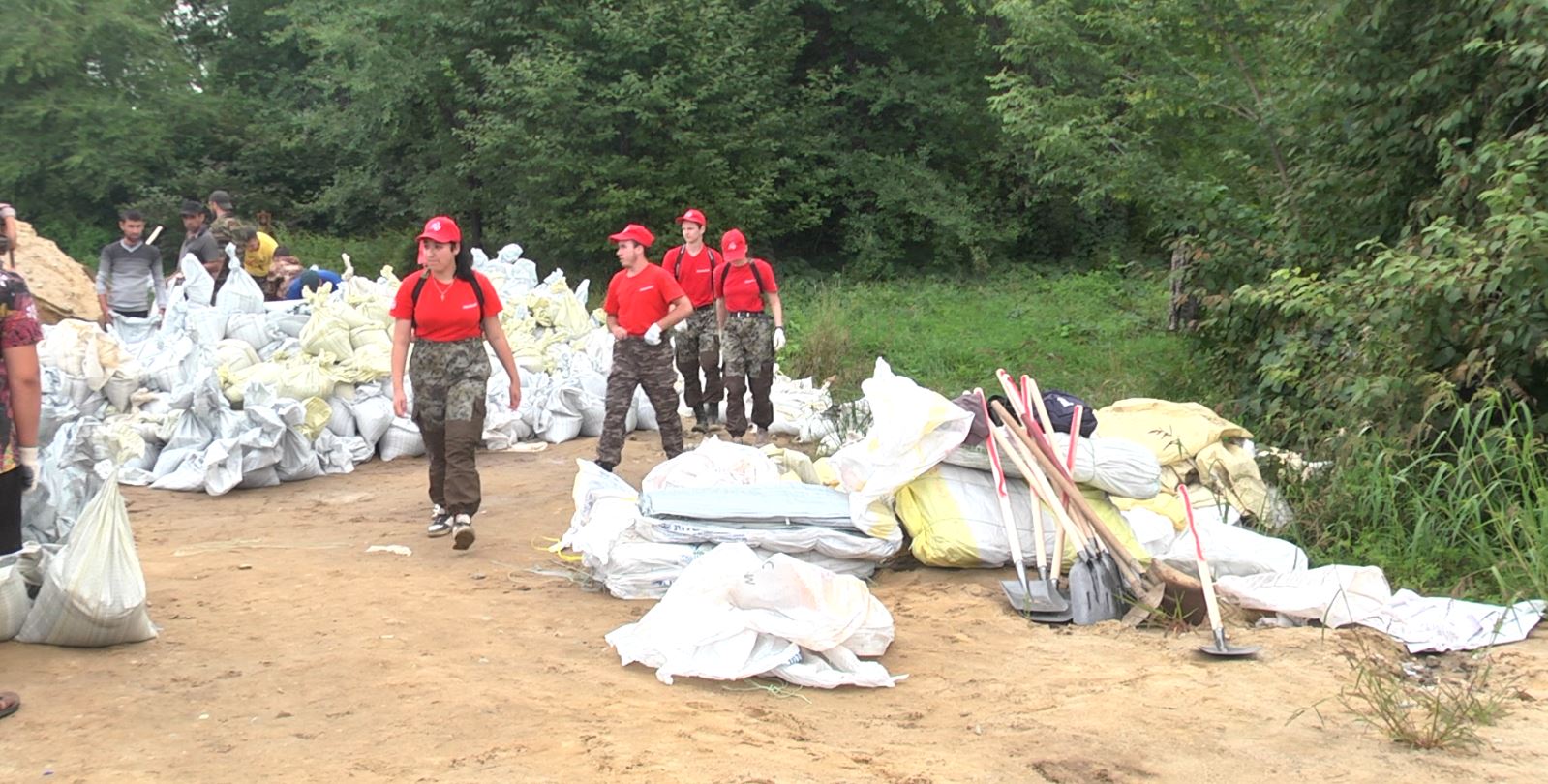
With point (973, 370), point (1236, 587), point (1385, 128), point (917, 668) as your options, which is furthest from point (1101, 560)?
point (973, 370)

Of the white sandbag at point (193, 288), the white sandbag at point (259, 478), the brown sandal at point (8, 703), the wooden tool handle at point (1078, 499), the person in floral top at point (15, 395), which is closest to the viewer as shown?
the brown sandal at point (8, 703)

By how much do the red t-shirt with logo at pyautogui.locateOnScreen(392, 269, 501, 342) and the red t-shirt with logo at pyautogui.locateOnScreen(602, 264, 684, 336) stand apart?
5.09ft

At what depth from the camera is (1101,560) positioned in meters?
5.53

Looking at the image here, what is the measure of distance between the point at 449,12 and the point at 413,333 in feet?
46.1

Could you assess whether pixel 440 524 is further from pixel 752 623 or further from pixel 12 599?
pixel 752 623

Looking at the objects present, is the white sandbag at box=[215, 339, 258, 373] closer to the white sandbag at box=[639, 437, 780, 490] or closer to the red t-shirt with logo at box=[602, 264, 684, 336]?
the red t-shirt with logo at box=[602, 264, 684, 336]

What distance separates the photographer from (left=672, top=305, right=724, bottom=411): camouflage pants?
9.90 m

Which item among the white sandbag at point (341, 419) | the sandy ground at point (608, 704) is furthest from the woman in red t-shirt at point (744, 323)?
the sandy ground at point (608, 704)

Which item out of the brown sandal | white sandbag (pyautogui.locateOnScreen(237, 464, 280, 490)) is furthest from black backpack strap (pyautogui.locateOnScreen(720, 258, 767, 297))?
the brown sandal

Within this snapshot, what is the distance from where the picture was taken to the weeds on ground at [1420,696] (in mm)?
3922

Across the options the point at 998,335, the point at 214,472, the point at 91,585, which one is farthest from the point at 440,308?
the point at 998,335

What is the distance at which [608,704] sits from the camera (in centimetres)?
418

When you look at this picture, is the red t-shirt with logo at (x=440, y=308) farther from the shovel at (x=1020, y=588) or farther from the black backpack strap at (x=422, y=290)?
the shovel at (x=1020, y=588)

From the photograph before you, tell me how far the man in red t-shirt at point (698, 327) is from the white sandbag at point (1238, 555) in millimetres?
4464
